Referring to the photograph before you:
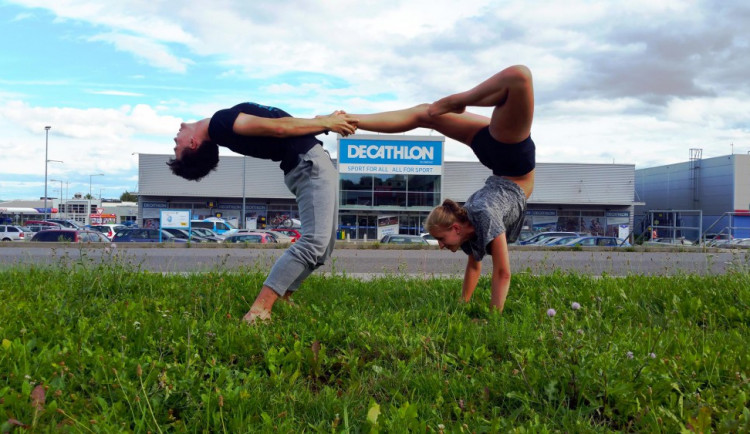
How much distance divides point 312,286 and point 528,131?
2150 millimetres

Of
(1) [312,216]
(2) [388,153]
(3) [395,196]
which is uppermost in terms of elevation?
(2) [388,153]

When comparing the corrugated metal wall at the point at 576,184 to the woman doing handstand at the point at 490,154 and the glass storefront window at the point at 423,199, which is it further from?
the woman doing handstand at the point at 490,154

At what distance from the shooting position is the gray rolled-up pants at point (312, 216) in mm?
3627

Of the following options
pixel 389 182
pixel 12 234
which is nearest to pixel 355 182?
pixel 389 182

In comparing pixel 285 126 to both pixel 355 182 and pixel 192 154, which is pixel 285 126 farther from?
pixel 355 182

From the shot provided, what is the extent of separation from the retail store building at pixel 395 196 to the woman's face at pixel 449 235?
36.1 metres

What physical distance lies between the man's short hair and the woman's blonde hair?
162cm

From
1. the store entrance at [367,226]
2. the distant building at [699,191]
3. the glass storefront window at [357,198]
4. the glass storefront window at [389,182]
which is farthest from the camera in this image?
the distant building at [699,191]

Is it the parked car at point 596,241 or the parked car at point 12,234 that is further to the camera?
the parked car at point 12,234

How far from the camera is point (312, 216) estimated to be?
3.74 metres

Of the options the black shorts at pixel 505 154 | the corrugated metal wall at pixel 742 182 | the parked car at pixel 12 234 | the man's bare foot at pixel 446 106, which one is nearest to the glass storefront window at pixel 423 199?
the parked car at pixel 12 234

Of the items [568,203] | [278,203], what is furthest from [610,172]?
[278,203]

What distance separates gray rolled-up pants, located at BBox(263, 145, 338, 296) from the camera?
11.9ft

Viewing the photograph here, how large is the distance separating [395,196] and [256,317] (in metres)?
37.4
